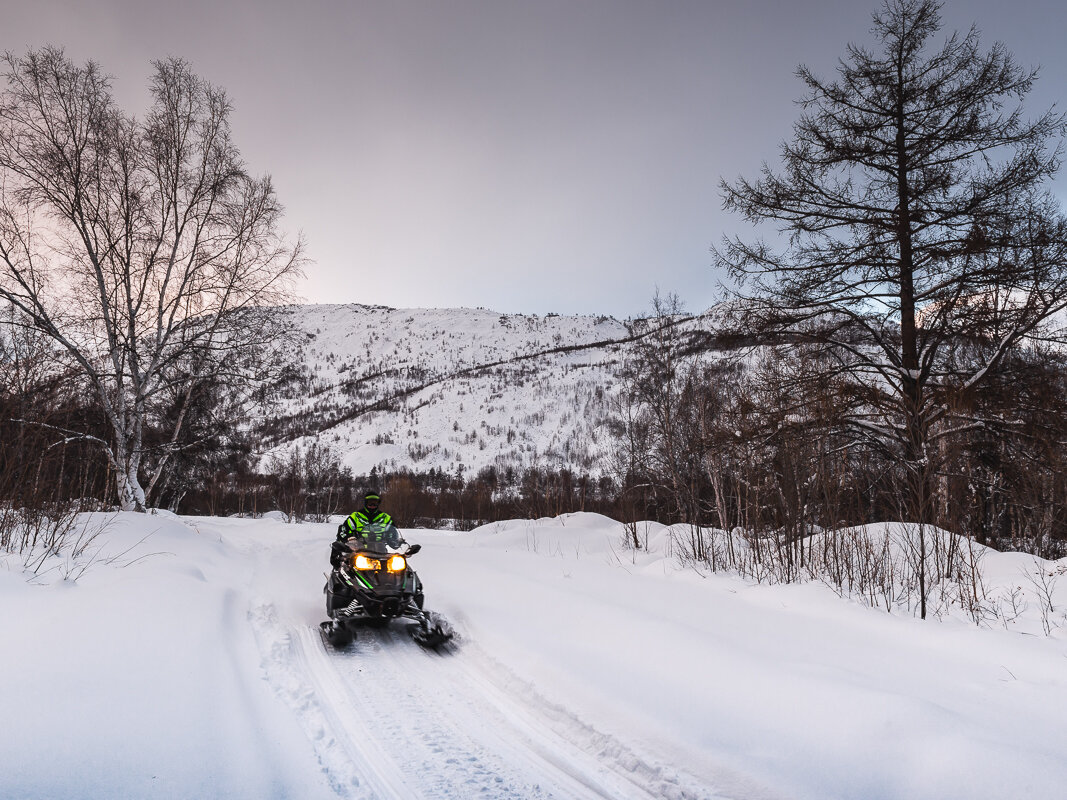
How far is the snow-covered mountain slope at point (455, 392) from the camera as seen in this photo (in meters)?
80.4

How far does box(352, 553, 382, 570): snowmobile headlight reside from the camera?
20.8 feet

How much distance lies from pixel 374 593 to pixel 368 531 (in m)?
0.94

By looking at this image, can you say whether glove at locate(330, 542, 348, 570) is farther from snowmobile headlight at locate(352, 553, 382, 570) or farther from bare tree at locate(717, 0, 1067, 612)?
bare tree at locate(717, 0, 1067, 612)

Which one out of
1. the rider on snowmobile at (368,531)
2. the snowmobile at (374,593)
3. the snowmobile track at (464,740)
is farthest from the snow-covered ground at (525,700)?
the rider on snowmobile at (368,531)

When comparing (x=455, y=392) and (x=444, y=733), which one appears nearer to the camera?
(x=444, y=733)

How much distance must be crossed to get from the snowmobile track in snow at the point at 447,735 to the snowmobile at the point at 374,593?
595 millimetres

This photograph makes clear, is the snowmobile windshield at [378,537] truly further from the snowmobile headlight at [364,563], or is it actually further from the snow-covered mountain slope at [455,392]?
the snow-covered mountain slope at [455,392]

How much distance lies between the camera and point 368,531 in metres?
6.93

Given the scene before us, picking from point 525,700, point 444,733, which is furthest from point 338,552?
point 444,733

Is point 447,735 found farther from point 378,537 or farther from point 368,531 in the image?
point 368,531

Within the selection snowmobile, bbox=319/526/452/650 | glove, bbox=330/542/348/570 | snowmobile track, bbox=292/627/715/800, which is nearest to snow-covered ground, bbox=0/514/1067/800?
snowmobile track, bbox=292/627/715/800

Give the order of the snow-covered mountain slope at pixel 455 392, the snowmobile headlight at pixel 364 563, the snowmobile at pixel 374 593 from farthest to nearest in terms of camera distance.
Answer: the snow-covered mountain slope at pixel 455 392 < the snowmobile headlight at pixel 364 563 < the snowmobile at pixel 374 593

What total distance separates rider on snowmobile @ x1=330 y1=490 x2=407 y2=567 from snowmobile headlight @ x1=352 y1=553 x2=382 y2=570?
262 mm

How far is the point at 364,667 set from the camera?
5184 mm
